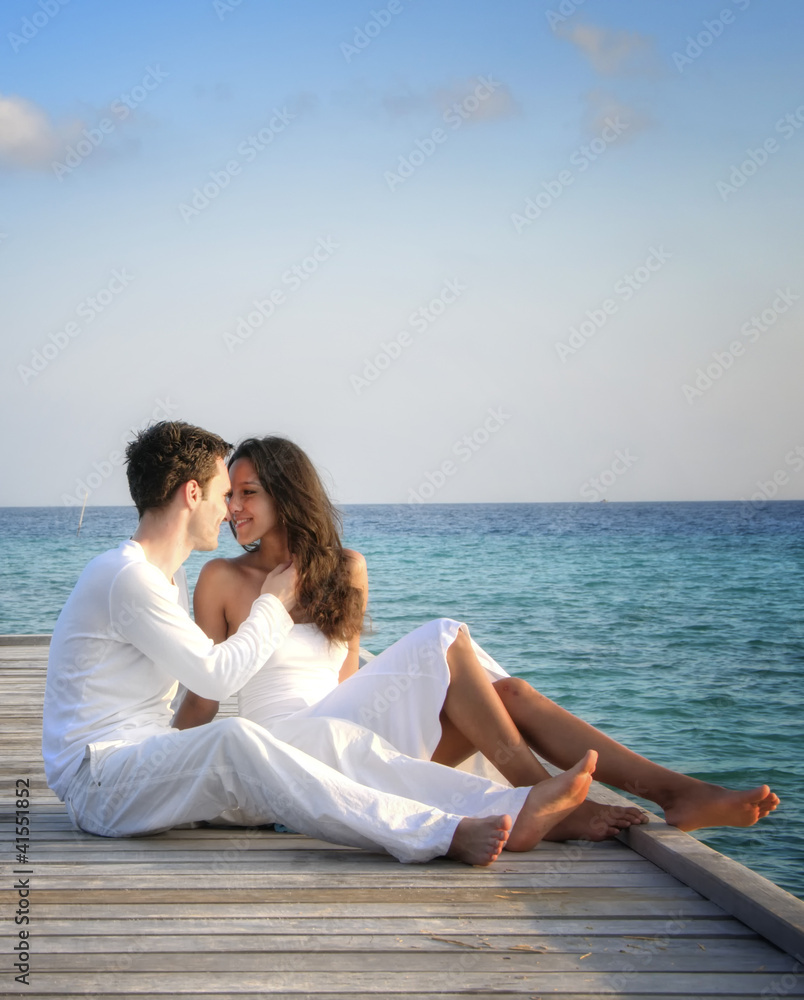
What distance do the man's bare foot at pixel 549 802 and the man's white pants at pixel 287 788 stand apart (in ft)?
0.18

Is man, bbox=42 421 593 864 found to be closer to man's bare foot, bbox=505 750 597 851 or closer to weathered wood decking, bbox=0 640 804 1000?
man's bare foot, bbox=505 750 597 851

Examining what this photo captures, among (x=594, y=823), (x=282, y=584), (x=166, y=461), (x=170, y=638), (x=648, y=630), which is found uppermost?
(x=166, y=461)

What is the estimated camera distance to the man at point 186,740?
2.70m

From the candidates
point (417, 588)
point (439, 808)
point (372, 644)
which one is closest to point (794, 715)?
point (372, 644)

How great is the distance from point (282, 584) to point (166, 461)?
0.61 meters

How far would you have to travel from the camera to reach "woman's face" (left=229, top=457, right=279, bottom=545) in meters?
3.59

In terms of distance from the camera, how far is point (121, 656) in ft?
9.61

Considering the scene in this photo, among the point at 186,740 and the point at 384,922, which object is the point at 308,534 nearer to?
the point at 186,740

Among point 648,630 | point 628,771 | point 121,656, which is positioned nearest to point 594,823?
point 628,771

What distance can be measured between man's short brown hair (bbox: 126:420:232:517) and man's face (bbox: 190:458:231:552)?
0.17 feet

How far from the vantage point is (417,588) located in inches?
881

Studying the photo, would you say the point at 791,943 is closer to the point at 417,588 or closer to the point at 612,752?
the point at 612,752

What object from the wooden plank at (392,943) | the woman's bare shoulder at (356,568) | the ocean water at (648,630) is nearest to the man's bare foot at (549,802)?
the wooden plank at (392,943)

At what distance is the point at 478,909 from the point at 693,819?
3.15 ft
